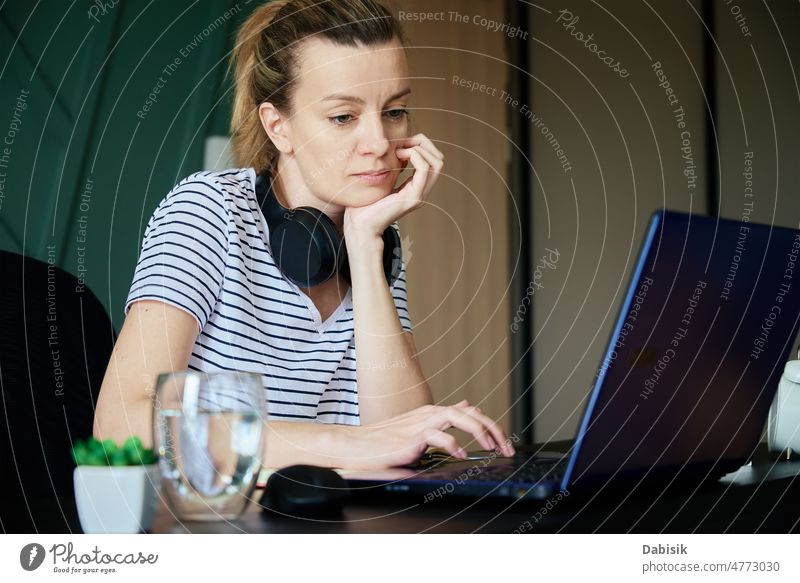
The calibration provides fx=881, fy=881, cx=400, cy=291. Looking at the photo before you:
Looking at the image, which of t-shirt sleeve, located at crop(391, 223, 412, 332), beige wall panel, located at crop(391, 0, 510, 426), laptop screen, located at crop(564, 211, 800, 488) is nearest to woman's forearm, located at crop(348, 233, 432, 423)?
t-shirt sleeve, located at crop(391, 223, 412, 332)

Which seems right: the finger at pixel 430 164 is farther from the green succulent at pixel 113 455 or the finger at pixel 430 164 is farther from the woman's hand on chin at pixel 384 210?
the green succulent at pixel 113 455

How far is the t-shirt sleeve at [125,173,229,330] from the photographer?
3.01ft

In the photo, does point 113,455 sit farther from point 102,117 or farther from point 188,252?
point 102,117

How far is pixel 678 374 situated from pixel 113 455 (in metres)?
0.37

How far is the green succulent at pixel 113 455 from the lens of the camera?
45cm

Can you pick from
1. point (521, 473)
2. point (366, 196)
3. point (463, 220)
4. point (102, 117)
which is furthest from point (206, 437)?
point (463, 220)

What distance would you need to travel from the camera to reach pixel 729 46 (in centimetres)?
201

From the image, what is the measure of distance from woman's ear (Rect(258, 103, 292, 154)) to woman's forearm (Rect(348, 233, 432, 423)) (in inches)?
7.9

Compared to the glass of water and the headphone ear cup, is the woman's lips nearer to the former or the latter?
the headphone ear cup

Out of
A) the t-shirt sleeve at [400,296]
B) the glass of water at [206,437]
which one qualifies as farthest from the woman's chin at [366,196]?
the glass of water at [206,437]

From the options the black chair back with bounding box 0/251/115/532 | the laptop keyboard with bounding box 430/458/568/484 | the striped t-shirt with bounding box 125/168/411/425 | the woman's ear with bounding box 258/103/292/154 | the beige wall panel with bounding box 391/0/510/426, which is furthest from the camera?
the beige wall panel with bounding box 391/0/510/426

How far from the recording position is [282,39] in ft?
3.74
